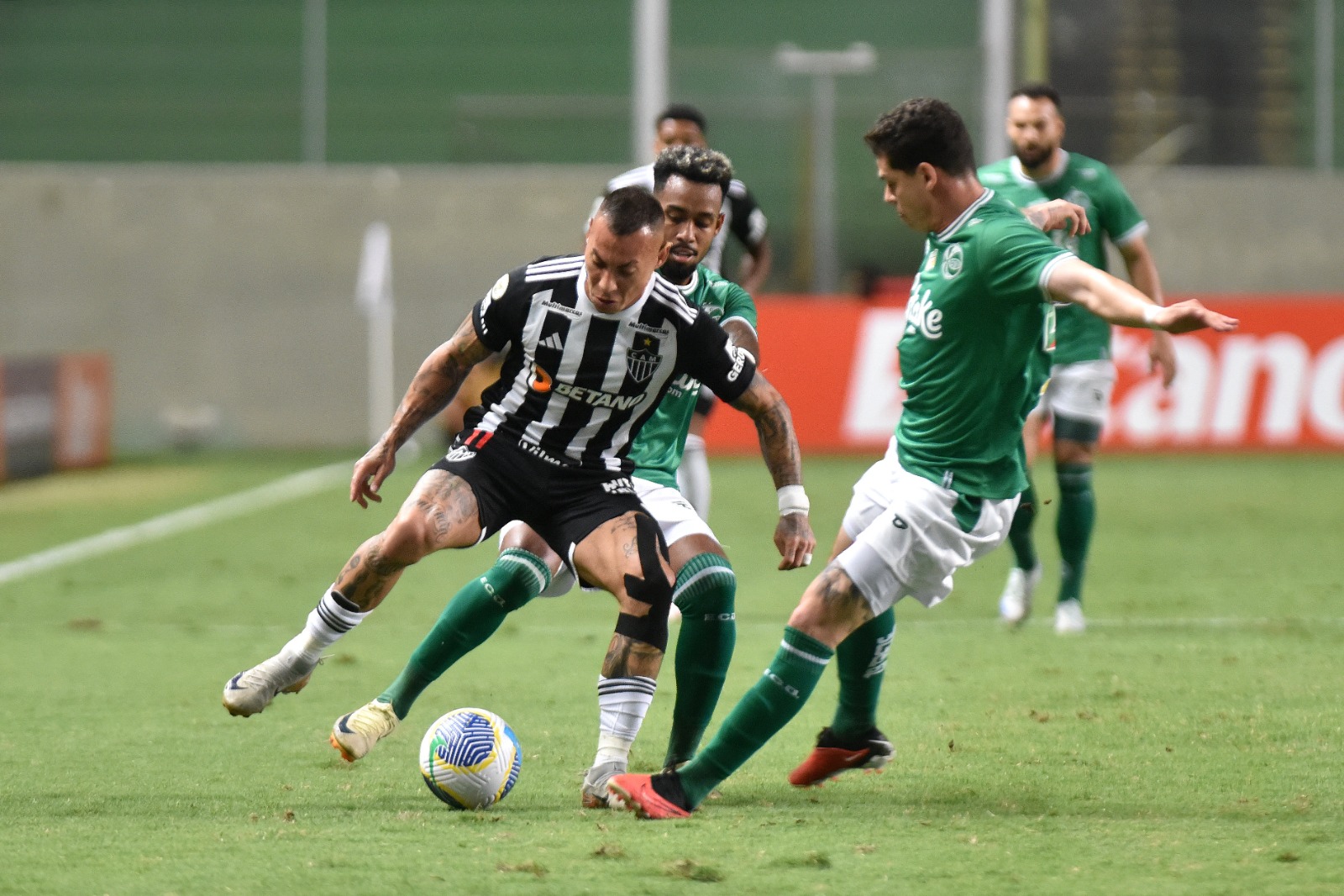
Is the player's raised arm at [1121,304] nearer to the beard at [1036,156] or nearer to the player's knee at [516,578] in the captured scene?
the player's knee at [516,578]

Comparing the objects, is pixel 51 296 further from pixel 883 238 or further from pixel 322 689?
pixel 322 689

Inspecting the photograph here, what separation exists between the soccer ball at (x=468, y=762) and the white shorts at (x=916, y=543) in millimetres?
1018

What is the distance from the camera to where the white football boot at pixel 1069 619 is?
301 inches

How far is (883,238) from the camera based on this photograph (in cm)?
1956

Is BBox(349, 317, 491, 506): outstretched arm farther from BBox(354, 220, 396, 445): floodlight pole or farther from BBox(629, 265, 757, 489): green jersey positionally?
BBox(354, 220, 396, 445): floodlight pole

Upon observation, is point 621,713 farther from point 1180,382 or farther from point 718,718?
point 1180,382

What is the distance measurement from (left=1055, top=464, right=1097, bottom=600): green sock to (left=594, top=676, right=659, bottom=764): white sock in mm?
3386

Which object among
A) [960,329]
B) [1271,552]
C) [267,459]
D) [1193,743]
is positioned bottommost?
[267,459]

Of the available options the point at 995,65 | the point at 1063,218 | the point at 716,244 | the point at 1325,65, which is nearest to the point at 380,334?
the point at 995,65

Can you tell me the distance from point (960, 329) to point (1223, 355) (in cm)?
1175

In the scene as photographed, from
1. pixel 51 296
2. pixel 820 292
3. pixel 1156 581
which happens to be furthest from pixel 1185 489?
pixel 51 296

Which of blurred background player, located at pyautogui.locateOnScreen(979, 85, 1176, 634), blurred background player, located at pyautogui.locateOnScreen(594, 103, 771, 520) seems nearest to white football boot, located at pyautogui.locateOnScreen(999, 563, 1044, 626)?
blurred background player, located at pyautogui.locateOnScreen(979, 85, 1176, 634)

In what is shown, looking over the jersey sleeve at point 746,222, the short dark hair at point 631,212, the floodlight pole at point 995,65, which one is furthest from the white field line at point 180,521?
the floodlight pole at point 995,65

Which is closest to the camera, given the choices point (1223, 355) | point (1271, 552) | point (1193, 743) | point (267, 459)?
point (1193, 743)
